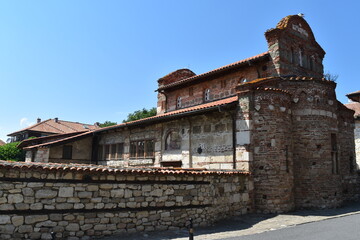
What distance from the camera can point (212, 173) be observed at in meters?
9.72

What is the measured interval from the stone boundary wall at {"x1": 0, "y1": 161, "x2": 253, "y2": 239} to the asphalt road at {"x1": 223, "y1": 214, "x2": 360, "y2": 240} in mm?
2064

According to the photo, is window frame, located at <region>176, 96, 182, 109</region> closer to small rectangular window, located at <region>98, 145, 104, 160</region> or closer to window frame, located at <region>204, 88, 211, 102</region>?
window frame, located at <region>204, 88, 211, 102</region>

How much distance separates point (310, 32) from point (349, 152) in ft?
23.4

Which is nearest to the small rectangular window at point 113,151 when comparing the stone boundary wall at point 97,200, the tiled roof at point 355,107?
the stone boundary wall at point 97,200

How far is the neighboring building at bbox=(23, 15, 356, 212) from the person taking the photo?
11.6m

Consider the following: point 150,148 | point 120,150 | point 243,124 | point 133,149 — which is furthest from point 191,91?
point 243,124

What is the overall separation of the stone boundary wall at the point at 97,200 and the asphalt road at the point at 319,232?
6.77 ft

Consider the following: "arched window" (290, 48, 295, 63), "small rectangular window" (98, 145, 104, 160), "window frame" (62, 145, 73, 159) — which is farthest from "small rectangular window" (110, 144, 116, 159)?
"arched window" (290, 48, 295, 63)

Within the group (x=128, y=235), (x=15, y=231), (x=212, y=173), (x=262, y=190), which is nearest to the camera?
(x=15, y=231)

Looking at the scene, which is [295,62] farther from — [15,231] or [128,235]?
[15,231]

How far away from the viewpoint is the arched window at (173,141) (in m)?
15.0

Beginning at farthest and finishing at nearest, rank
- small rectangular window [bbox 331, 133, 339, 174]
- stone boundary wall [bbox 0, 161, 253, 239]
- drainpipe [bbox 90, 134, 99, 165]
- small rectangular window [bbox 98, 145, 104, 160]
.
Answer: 1. drainpipe [bbox 90, 134, 99, 165]
2. small rectangular window [bbox 98, 145, 104, 160]
3. small rectangular window [bbox 331, 133, 339, 174]
4. stone boundary wall [bbox 0, 161, 253, 239]

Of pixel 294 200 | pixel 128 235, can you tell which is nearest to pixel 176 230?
pixel 128 235

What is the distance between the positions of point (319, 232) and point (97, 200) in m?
6.19
